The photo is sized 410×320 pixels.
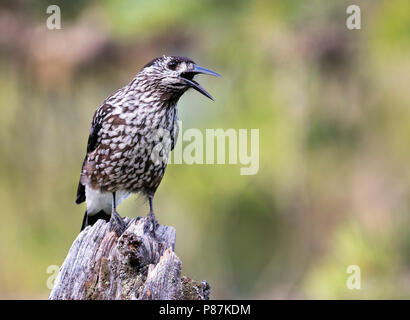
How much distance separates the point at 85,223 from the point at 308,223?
4.03 metres

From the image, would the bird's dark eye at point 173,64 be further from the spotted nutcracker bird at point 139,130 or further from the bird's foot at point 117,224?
the bird's foot at point 117,224

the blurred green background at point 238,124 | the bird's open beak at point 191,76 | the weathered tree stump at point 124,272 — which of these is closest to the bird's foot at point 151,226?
the weathered tree stump at point 124,272

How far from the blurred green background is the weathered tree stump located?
4.41m

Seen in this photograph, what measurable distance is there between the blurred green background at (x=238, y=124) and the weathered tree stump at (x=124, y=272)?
4405 mm

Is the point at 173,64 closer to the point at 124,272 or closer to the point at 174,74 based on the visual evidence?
the point at 174,74

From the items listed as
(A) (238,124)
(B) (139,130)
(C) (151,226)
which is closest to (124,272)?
(C) (151,226)

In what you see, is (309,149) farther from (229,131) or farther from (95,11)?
→ (95,11)

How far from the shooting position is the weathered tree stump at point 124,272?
13.8 feet

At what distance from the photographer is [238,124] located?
31.1 feet

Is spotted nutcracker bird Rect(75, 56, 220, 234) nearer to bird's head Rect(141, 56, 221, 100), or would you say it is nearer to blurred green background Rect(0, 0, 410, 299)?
bird's head Rect(141, 56, 221, 100)

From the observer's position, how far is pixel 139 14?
9.34m

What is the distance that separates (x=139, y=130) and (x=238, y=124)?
3.89 metres
